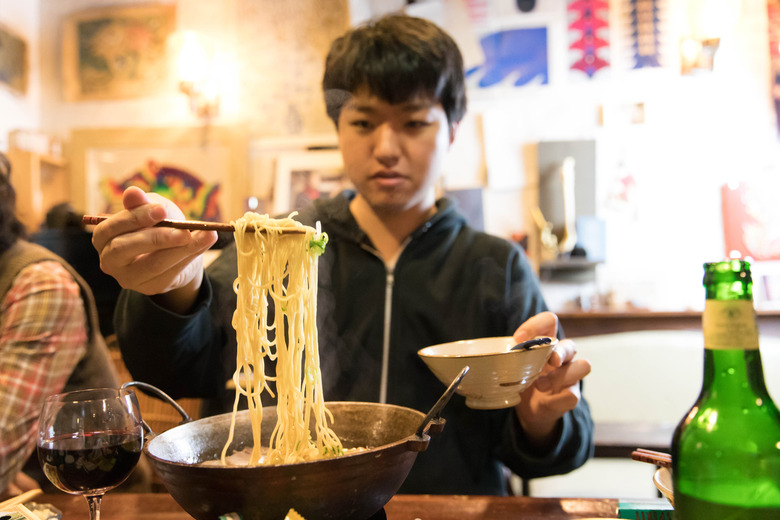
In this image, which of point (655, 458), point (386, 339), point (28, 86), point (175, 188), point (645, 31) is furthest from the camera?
point (175, 188)

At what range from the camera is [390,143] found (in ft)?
5.65

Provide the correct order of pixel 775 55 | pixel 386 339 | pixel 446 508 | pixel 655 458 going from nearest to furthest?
pixel 655 458, pixel 446 508, pixel 386 339, pixel 775 55

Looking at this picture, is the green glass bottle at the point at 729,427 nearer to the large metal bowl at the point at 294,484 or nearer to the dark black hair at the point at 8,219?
the large metal bowl at the point at 294,484

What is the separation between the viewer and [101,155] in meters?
4.60

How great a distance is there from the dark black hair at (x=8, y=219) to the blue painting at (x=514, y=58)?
3.16m

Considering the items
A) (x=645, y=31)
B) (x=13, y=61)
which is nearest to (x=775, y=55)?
(x=645, y=31)

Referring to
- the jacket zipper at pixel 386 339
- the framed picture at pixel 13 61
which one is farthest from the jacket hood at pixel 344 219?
the framed picture at pixel 13 61

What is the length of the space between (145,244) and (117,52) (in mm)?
4248

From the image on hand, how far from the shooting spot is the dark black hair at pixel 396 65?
1.73 metres

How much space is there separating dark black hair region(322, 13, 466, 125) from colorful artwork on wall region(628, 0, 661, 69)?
9.29ft

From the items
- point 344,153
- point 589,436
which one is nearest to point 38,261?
point 344,153

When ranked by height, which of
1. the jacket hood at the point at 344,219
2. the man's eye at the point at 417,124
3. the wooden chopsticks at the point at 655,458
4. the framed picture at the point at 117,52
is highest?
the framed picture at the point at 117,52

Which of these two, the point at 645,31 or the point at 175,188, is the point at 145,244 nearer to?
the point at 175,188

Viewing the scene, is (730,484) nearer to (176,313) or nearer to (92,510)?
(92,510)
